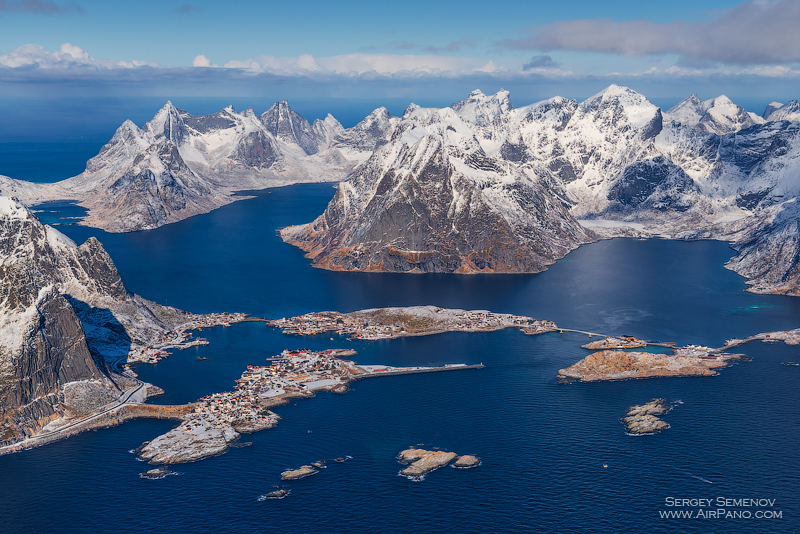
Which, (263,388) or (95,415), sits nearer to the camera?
(95,415)

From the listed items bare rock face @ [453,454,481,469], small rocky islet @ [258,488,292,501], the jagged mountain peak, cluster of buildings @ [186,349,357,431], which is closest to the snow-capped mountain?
the jagged mountain peak

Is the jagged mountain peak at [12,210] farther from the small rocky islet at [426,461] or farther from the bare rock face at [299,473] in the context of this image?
the small rocky islet at [426,461]

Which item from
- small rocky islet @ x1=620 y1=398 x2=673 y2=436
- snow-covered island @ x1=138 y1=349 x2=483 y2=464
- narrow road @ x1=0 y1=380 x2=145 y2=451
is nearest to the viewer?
snow-covered island @ x1=138 y1=349 x2=483 y2=464

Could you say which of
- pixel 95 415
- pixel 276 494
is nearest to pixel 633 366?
pixel 276 494

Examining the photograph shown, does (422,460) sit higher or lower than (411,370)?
lower

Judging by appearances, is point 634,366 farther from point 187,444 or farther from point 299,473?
point 187,444

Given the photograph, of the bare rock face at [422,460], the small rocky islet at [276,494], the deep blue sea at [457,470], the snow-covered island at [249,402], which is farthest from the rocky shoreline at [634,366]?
the small rocky islet at [276,494]

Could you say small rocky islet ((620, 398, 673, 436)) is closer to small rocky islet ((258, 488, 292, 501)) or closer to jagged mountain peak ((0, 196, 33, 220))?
small rocky islet ((258, 488, 292, 501))
